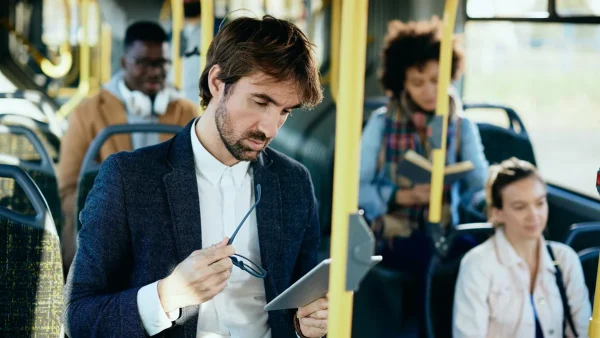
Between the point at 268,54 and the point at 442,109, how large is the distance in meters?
1.93

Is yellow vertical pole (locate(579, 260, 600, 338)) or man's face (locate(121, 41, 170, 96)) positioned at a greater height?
man's face (locate(121, 41, 170, 96))

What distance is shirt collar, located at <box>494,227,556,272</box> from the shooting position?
2760 millimetres

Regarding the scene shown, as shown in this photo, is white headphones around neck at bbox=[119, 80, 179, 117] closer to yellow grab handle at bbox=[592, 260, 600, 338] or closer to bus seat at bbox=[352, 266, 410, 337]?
bus seat at bbox=[352, 266, 410, 337]

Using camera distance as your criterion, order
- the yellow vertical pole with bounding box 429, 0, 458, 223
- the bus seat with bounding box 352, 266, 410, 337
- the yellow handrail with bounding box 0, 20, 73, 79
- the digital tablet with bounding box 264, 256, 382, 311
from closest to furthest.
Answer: the digital tablet with bounding box 264, 256, 382, 311
the yellow vertical pole with bounding box 429, 0, 458, 223
the bus seat with bounding box 352, 266, 410, 337
the yellow handrail with bounding box 0, 20, 73, 79

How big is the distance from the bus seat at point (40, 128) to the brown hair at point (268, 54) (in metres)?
2.22

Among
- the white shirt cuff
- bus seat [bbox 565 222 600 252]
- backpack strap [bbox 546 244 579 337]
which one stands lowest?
backpack strap [bbox 546 244 579 337]

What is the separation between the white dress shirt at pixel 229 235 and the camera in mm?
1764

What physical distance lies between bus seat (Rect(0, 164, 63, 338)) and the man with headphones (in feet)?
3.86

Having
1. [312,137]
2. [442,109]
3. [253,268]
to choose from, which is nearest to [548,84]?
[442,109]

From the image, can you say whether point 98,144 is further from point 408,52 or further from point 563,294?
point 408,52

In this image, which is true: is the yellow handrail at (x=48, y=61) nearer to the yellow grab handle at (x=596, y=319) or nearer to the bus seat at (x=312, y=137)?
the bus seat at (x=312, y=137)

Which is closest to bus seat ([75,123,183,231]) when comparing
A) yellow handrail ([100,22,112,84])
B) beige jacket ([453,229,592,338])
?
beige jacket ([453,229,592,338])

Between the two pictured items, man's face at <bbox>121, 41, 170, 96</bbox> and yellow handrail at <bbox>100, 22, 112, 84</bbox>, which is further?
yellow handrail at <bbox>100, 22, 112, 84</bbox>

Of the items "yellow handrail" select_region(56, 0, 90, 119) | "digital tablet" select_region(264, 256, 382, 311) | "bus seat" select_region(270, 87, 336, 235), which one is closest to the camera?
"digital tablet" select_region(264, 256, 382, 311)
